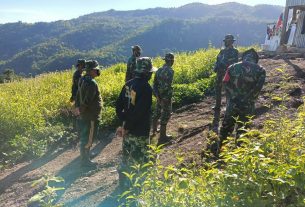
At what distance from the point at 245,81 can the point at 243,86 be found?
3.6 inches

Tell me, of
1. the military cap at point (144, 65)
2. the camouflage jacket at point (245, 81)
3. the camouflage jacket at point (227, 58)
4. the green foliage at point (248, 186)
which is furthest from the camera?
the camouflage jacket at point (227, 58)

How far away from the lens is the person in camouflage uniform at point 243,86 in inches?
229

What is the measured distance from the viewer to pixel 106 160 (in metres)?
8.24

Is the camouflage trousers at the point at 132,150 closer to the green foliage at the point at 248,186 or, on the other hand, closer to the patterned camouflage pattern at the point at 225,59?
the green foliage at the point at 248,186

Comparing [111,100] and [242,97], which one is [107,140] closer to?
[111,100]

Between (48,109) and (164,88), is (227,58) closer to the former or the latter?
(164,88)

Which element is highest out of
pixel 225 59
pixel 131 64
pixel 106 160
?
pixel 225 59

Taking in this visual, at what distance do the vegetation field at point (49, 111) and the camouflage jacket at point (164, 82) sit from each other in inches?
120

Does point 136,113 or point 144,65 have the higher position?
point 144,65

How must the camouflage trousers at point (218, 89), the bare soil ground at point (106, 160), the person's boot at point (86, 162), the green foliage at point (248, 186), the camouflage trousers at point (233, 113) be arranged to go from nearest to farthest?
the green foliage at point (248, 186) < the camouflage trousers at point (233, 113) < the bare soil ground at point (106, 160) < the person's boot at point (86, 162) < the camouflage trousers at point (218, 89)

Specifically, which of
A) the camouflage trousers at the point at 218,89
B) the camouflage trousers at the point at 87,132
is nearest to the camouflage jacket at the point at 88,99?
the camouflage trousers at the point at 87,132

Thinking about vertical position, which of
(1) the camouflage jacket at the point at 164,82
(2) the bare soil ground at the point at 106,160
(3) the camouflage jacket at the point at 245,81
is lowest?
(2) the bare soil ground at the point at 106,160


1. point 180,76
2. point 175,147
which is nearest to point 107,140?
point 175,147

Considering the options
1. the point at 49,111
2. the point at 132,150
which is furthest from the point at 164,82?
the point at 49,111
